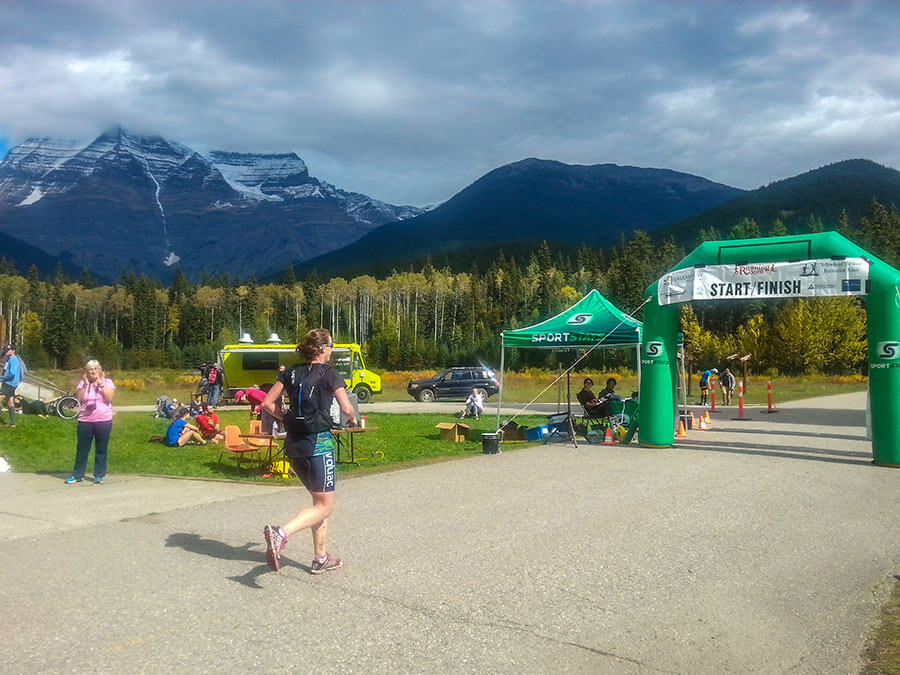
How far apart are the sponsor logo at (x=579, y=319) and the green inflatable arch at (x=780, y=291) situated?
1.45m

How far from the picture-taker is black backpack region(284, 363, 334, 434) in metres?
5.66

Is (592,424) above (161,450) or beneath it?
above

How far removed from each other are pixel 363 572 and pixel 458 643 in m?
1.62

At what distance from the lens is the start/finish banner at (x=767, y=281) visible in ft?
39.5

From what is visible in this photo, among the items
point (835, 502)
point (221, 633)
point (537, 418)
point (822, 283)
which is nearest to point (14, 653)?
point (221, 633)

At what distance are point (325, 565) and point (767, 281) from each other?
989 cm

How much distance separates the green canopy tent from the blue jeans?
7290 millimetres

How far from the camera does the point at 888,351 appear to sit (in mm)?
11711

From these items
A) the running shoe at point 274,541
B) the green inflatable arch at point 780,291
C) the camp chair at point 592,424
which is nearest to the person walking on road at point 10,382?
the camp chair at point 592,424

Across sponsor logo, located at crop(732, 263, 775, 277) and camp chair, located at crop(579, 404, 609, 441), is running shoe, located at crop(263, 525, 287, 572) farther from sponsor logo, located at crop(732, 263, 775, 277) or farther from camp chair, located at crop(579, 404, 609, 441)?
camp chair, located at crop(579, 404, 609, 441)

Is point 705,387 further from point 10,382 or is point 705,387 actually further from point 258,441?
point 10,382

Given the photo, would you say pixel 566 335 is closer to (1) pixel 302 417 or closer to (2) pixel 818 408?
(1) pixel 302 417

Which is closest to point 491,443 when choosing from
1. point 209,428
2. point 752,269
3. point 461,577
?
point 752,269

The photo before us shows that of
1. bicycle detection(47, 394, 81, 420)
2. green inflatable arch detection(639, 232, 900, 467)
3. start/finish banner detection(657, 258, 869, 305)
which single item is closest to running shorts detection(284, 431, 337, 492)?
start/finish banner detection(657, 258, 869, 305)
